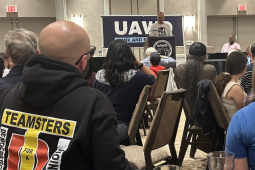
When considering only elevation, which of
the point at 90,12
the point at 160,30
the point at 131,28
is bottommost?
the point at 160,30

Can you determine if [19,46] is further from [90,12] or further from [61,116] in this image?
[90,12]

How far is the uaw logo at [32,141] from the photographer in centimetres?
103

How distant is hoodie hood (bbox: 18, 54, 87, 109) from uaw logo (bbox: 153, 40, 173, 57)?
587cm

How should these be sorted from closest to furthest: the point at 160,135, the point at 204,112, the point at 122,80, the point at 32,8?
1. the point at 160,135
2. the point at 122,80
3. the point at 204,112
4. the point at 32,8

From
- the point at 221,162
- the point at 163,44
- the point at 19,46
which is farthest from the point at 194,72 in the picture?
the point at 163,44

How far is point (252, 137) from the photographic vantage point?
1273mm

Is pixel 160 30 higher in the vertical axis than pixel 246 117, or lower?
higher

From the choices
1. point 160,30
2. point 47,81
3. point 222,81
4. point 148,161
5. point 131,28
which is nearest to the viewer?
point 47,81

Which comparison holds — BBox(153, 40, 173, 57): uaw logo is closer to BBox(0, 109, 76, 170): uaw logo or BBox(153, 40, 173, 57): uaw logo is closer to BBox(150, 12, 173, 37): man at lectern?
BBox(150, 12, 173, 37): man at lectern

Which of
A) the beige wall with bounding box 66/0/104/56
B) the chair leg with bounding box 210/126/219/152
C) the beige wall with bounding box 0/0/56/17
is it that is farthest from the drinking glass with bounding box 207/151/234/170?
the beige wall with bounding box 0/0/56/17

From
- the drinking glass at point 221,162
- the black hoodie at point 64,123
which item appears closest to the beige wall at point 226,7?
the drinking glass at point 221,162

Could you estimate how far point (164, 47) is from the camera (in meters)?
6.92

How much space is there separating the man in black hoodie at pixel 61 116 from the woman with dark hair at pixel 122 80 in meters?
1.65

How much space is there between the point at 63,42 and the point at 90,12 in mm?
10508
